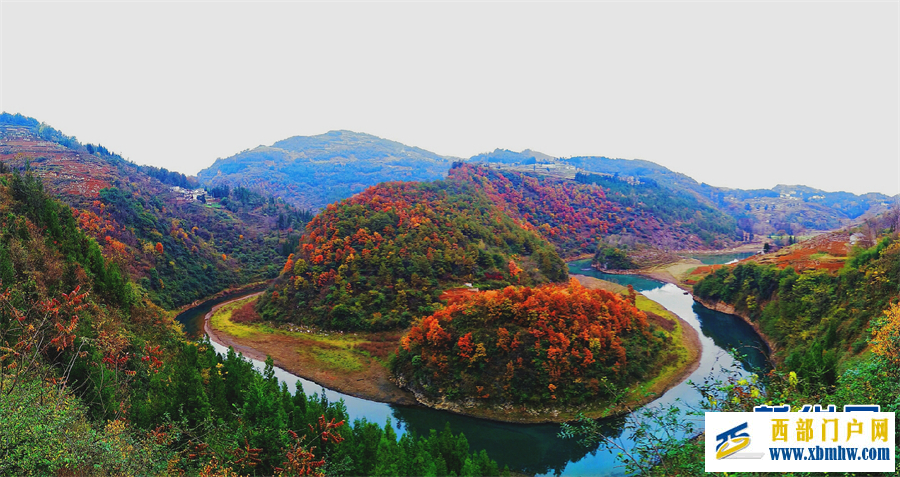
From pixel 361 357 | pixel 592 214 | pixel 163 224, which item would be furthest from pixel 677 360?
pixel 163 224

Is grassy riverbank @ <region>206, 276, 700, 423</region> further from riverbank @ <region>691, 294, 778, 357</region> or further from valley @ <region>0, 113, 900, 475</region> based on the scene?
riverbank @ <region>691, 294, 778, 357</region>

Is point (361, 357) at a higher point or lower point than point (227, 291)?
lower

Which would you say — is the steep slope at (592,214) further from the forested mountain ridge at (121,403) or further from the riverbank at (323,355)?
the forested mountain ridge at (121,403)

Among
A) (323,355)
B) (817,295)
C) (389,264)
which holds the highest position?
(389,264)

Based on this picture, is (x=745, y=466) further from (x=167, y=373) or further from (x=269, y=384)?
(x=167, y=373)

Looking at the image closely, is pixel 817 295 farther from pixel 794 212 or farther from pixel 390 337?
pixel 794 212

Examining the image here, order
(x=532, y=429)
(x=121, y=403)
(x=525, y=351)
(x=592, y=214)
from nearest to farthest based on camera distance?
(x=121, y=403), (x=532, y=429), (x=525, y=351), (x=592, y=214)
